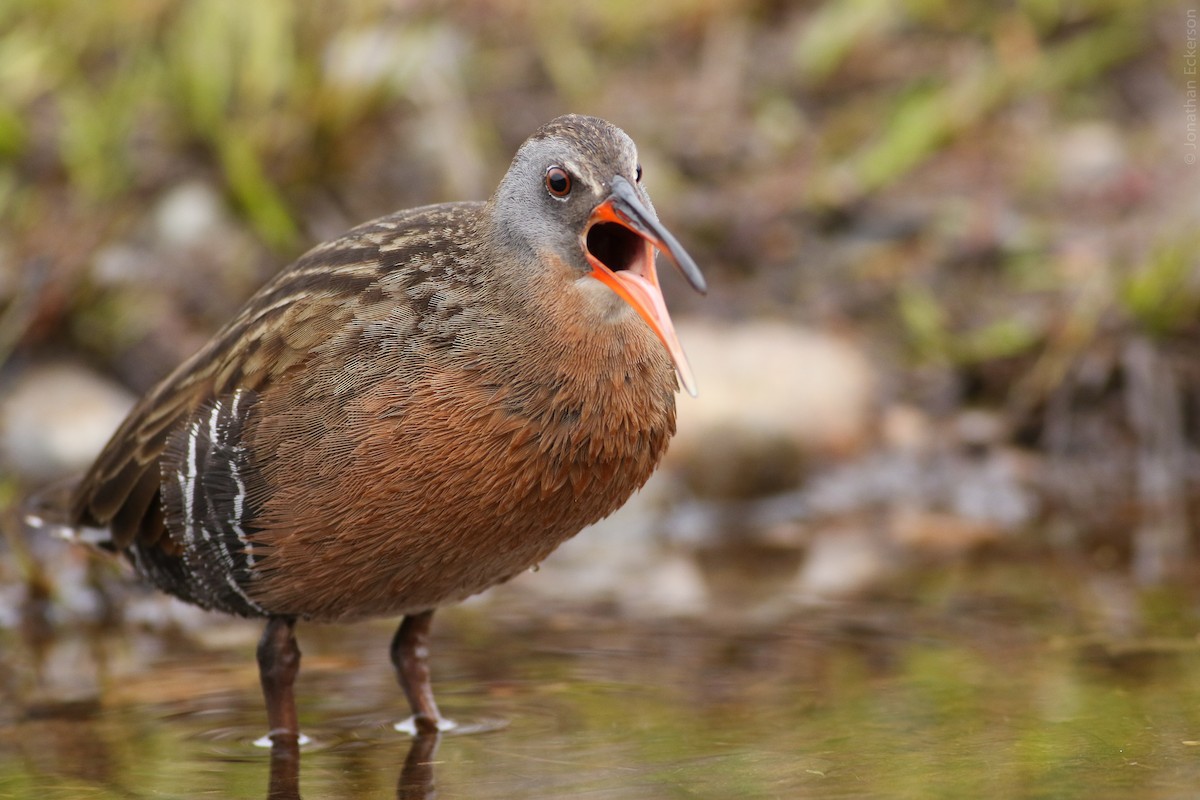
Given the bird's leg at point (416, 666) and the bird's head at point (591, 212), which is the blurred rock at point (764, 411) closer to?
the bird's leg at point (416, 666)

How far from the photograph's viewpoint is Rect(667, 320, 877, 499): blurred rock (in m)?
7.13

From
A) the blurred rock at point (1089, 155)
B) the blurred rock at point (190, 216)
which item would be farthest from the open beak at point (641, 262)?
the blurred rock at point (1089, 155)

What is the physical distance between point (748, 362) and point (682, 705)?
9.83 ft

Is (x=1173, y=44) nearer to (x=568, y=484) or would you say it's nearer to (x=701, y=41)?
(x=701, y=41)

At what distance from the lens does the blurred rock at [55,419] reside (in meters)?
6.65

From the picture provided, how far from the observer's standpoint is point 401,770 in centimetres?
416

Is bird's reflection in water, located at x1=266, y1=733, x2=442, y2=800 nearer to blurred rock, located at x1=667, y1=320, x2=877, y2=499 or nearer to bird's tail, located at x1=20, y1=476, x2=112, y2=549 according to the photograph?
bird's tail, located at x1=20, y1=476, x2=112, y2=549

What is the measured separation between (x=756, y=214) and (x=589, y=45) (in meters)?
1.63

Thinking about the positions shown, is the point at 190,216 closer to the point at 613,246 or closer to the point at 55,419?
the point at 55,419

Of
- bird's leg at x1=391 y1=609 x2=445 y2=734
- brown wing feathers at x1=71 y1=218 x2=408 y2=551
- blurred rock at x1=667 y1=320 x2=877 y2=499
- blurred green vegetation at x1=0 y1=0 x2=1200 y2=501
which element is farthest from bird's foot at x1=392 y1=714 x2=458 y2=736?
blurred green vegetation at x1=0 y1=0 x2=1200 y2=501

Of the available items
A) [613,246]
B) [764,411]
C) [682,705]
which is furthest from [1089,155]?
[613,246]

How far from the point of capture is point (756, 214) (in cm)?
844

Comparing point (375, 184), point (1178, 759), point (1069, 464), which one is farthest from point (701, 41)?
point (1178, 759)

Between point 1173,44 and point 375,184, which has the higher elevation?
point 1173,44
